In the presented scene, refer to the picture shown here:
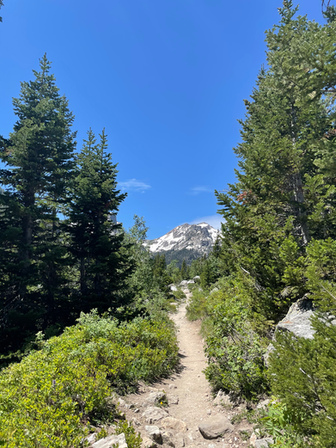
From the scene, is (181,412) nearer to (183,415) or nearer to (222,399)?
(183,415)

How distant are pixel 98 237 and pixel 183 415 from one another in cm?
1211

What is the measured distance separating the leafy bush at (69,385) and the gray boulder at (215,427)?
6.89 feet

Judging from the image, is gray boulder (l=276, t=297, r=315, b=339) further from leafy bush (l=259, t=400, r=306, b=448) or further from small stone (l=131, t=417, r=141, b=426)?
small stone (l=131, t=417, r=141, b=426)

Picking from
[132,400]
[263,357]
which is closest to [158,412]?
[132,400]

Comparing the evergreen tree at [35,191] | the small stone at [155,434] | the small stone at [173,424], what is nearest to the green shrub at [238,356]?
the small stone at [173,424]

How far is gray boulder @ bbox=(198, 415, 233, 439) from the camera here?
4.72 meters

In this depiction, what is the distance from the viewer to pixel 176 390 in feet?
23.9

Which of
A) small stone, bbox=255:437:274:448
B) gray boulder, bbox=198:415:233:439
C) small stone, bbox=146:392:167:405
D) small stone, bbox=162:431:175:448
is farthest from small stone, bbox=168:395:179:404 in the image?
small stone, bbox=255:437:274:448

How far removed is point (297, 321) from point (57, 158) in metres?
18.5

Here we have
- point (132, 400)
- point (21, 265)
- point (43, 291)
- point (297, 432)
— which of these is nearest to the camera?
point (297, 432)

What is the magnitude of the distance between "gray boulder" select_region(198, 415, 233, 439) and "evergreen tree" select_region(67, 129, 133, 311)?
401 inches

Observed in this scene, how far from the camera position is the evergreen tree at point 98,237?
1449cm

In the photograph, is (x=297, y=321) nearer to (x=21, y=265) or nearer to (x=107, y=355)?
(x=107, y=355)

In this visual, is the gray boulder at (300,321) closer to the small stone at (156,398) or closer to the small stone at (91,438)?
the small stone at (156,398)
